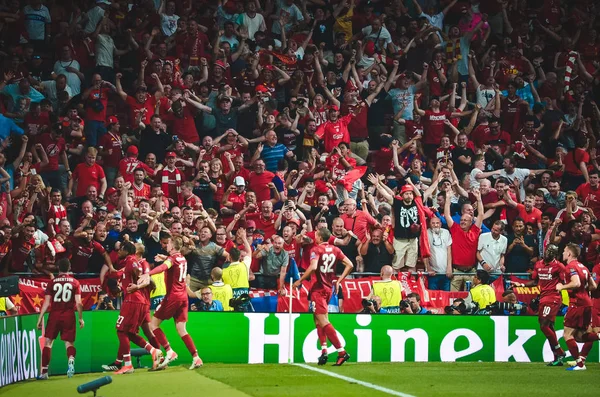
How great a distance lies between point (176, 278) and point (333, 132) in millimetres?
7722

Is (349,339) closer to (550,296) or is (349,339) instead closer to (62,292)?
(550,296)

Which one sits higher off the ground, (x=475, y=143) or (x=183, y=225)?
(x=475, y=143)

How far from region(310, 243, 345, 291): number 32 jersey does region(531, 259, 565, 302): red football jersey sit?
3379 mm

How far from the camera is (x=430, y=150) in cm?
2238

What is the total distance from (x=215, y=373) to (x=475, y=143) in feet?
35.2

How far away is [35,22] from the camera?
21656 mm

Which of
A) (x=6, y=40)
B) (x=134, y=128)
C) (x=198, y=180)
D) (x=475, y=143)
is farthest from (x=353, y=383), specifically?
(x=6, y=40)

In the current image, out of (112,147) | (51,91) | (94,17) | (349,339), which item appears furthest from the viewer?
(94,17)

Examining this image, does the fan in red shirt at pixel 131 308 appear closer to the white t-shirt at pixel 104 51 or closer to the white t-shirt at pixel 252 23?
the white t-shirt at pixel 104 51

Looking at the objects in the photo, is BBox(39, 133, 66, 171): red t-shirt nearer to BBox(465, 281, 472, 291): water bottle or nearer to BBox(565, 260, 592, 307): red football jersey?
BBox(465, 281, 472, 291): water bottle

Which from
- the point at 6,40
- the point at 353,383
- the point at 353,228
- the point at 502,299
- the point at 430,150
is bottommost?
the point at 353,383

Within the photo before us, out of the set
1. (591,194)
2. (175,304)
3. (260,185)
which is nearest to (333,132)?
(260,185)

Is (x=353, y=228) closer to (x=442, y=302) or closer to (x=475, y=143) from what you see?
(x=442, y=302)

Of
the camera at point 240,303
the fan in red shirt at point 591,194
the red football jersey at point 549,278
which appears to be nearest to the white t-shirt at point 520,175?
the fan in red shirt at point 591,194
